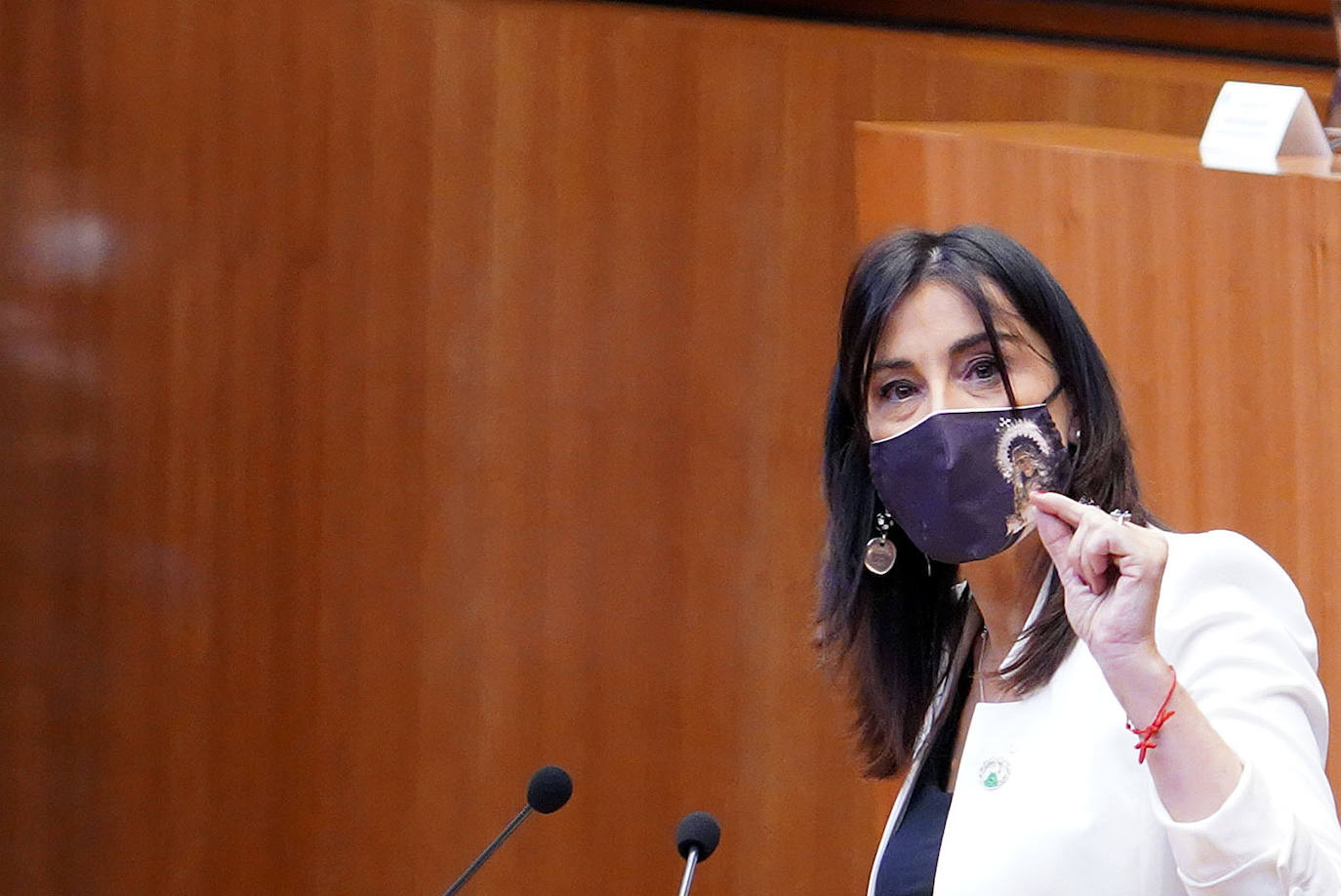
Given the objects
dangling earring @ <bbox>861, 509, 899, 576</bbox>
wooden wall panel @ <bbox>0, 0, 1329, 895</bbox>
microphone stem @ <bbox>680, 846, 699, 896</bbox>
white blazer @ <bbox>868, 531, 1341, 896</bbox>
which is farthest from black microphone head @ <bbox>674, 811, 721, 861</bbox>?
wooden wall panel @ <bbox>0, 0, 1329, 895</bbox>

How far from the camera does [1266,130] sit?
7.13 feet

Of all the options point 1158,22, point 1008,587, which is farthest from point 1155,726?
point 1158,22

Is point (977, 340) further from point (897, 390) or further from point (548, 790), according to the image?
point (548, 790)

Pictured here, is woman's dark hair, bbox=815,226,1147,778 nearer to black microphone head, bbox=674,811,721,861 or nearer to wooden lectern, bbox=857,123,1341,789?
black microphone head, bbox=674,811,721,861

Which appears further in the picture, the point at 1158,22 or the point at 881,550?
the point at 1158,22

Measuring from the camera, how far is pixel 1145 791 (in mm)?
1077

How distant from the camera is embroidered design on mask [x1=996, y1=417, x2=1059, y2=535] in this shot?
4.16 feet

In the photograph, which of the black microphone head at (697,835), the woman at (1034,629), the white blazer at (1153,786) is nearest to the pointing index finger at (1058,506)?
the woman at (1034,629)

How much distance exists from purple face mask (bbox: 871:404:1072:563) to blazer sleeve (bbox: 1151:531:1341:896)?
14 centimetres

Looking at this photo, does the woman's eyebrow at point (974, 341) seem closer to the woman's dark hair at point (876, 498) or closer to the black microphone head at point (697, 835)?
the woman's dark hair at point (876, 498)

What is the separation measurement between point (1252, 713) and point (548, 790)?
0.87 m

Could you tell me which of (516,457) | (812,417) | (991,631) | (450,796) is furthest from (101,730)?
(991,631)

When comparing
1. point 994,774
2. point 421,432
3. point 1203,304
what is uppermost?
point 1203,304

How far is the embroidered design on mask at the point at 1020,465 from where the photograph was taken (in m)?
1.27
